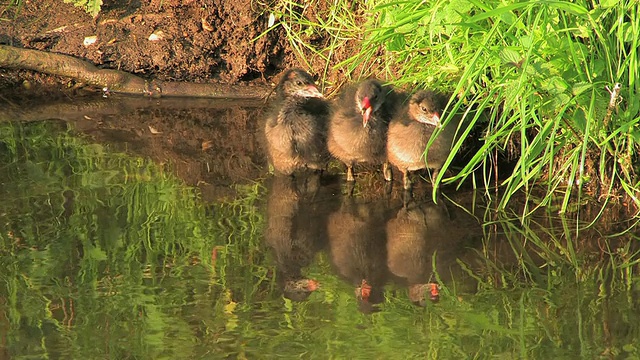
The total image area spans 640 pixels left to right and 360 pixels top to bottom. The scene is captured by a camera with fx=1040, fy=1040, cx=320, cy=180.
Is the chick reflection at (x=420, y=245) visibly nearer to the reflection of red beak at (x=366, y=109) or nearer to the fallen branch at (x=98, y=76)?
the reflection of red beak at (x=366, y=109)

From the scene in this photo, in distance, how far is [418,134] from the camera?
19.4 ft

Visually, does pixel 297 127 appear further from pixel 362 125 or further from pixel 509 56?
pixel 509 56

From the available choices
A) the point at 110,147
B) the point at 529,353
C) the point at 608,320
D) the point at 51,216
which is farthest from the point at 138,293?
the point at 110,147

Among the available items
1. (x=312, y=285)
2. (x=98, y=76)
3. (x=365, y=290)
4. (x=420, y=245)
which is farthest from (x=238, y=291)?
(x=98, y=76)

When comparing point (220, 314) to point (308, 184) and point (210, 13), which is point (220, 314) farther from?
point (210, 13)

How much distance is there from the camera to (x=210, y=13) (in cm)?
837

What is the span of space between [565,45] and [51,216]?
2.82 meters

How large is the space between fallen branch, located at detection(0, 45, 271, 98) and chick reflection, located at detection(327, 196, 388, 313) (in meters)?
2.61

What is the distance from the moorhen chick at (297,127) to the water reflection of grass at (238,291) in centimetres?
40

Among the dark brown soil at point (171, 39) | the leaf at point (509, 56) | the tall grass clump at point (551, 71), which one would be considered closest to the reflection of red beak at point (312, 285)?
the tall grass clump at point (551, 71)

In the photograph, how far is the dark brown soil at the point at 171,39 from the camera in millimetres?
8219

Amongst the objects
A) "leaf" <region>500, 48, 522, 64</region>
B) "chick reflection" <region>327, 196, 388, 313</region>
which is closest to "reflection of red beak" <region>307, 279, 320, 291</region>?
"chick reflection" <region>327, 196, 388, 313</region>

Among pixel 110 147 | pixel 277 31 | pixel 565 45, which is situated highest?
pixel 565 45

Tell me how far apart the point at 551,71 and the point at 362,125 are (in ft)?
4.89
